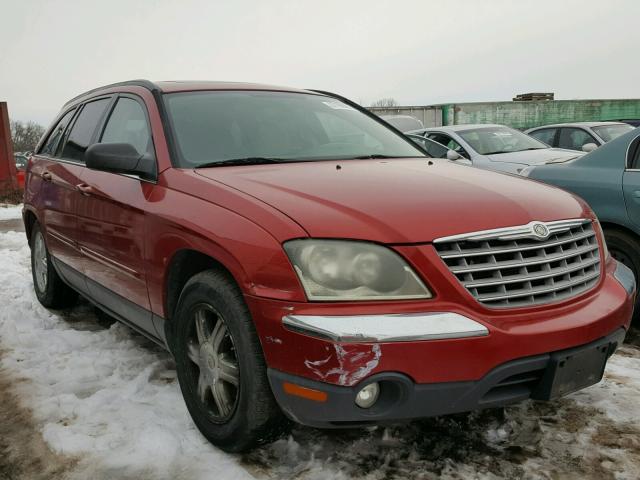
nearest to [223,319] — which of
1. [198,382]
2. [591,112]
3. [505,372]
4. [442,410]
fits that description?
[198,382]

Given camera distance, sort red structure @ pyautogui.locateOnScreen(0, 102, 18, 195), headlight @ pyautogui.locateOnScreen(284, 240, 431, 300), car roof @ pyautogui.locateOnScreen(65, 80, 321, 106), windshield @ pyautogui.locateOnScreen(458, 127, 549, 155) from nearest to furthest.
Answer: headlight @ pyautogui.locateOnScreen(284, 240, 431, 300)
car roof @ pyautogui.locateOnScreen(65, 80, 321, 106)
windshield @ pyautogui.locateOnScreen(458, 127, 549, 155)
red structure @ pyautogui.locateOnScreen(0, 102, 18, 195)

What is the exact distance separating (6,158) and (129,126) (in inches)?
486

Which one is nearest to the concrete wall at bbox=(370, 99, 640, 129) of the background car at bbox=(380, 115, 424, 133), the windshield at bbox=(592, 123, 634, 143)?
the background car at bbox=(380, 115, 424, 133)

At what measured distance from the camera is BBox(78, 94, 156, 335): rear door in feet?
9.70

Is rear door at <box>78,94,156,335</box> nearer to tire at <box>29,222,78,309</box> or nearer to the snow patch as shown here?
the snow patch

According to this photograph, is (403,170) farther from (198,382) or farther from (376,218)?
(198,382)

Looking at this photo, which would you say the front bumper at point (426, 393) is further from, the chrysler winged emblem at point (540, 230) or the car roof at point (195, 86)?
the car roof at point (195, 86)

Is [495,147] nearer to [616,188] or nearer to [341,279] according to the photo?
[616,188]

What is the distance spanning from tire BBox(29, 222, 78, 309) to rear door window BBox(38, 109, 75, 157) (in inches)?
23.6

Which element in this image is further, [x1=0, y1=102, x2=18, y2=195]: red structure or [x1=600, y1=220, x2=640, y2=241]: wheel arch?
[x1=0, y1=102, x2=18, y2=195]: red structure

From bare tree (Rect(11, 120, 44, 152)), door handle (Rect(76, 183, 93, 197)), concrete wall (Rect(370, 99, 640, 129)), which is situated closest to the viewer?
door handle (Rect(76, 183, 93, 197))

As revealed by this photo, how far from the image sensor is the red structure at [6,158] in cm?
1384

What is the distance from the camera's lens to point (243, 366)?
220cm

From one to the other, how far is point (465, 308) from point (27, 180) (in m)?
4.28
